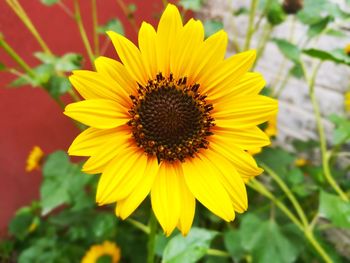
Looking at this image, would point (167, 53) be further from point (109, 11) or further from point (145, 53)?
point (109, 11)

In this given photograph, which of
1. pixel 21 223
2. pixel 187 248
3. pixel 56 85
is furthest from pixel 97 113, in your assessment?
pixel 21 223

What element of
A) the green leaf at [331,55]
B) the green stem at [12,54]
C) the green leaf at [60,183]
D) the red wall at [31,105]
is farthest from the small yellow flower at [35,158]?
the green leaf at [331,55]

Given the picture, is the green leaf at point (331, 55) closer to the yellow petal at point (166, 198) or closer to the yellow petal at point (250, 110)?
the yellow petal at point (250, 110)

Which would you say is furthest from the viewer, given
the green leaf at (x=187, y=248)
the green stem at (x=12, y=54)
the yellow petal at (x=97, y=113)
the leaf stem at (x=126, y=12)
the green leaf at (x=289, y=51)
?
the leaf stem at (x=126, y=12)

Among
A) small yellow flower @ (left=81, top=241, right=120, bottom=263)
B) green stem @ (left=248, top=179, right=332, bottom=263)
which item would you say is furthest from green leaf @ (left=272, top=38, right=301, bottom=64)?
small yellow flower @ (left=81, top=241, right=120, bottom=263)

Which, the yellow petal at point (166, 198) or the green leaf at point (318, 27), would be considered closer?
the yellow petal at point (166, 198)

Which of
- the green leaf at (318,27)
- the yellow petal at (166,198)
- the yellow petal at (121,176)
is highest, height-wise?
the yellow petal at (121,176)

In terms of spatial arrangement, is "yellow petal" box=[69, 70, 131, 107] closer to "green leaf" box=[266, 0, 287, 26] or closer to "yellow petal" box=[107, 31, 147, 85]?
"yellow petal" box=[107, 31, 147, 85]

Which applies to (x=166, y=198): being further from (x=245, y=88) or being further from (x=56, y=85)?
(x=56, y=85)
